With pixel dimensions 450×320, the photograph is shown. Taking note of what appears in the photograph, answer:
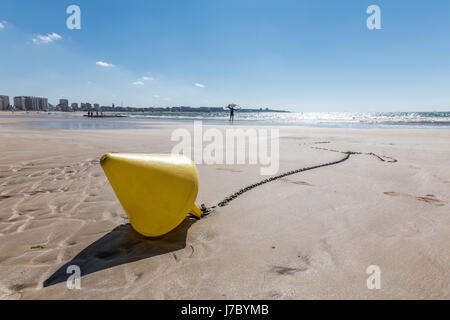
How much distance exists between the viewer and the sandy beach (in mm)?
1524

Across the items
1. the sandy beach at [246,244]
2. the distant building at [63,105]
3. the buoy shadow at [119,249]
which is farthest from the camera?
the distant building at [63,105]

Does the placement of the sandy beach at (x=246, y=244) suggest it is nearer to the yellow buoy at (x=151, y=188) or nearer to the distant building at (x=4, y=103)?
the yellow buoy at (x=151, y=188)

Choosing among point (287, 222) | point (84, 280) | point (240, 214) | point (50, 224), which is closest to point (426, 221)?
point (287, 222)

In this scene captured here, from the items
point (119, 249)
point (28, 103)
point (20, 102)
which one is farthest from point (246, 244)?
point (20, 102)

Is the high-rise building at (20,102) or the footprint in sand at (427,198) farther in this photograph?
the high-rise building at (20,102)

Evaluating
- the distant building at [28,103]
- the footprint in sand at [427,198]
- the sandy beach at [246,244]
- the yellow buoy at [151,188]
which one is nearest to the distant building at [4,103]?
the distant building at [28,103]

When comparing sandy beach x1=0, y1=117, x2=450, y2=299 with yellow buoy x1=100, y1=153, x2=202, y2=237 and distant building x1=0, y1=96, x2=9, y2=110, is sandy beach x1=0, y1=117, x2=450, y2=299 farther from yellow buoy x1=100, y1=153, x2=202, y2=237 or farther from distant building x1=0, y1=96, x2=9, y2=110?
distant building x1=0, y1=96, x2=9, y2=110

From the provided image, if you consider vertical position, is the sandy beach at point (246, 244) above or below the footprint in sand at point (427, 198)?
below

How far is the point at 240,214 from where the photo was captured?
262 cm

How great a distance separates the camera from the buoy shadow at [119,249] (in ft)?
5.68

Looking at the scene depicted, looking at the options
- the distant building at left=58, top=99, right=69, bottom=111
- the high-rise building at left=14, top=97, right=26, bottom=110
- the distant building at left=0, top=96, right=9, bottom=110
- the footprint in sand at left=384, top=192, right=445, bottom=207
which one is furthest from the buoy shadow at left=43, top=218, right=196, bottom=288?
the high-rise building at left=14, top=97, right=26, bottom=110
